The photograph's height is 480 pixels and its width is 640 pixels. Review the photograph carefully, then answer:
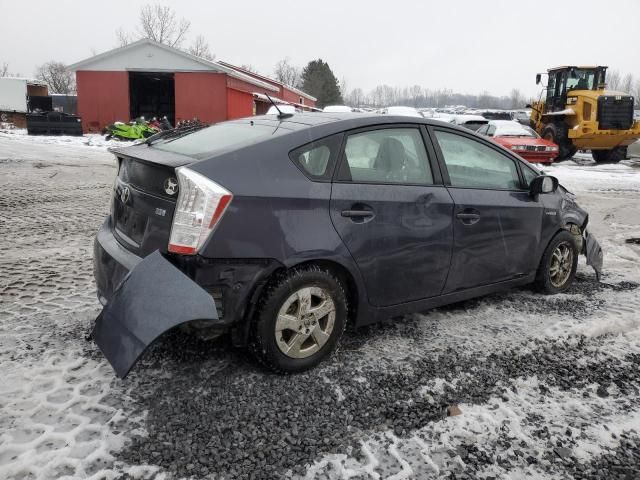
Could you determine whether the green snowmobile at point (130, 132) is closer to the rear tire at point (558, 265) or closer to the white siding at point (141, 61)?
the white siding at point (141, 61)

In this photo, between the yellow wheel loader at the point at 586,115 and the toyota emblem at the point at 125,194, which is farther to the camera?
the yellow wheel loader at the point at 586,115

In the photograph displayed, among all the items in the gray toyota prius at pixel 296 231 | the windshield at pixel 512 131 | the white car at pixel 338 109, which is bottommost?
the gray toyota prius at pixel 296 231

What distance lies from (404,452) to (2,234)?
5496 millimetres

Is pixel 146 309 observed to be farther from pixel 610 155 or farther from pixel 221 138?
pixel 610 155

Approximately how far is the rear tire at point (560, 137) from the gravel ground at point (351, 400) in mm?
16141

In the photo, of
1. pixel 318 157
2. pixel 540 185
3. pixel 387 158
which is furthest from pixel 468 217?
pixel 318 157

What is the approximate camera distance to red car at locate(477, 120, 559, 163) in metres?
15.7

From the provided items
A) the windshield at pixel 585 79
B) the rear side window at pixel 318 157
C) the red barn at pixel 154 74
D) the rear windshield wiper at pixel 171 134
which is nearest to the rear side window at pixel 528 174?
the rear side window at pixel 318 157

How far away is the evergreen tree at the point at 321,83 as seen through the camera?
74312 millimetres

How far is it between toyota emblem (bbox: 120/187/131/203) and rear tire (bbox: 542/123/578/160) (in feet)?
61.4

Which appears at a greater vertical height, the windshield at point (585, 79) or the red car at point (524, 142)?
the windshield at point (585, 79)

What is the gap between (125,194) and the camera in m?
3.12

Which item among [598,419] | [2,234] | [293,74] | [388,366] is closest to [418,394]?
[388,366]

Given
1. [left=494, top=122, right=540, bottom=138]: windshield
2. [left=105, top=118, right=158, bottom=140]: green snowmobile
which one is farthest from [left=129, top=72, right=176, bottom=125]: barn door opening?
[left=494, top=122, right=540, bottom=138]: windshield
